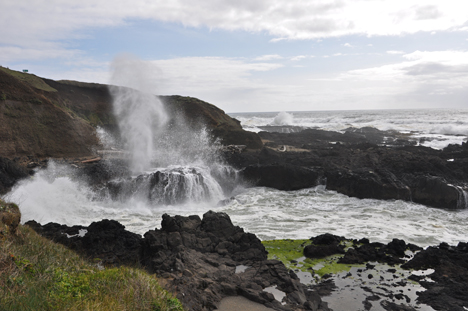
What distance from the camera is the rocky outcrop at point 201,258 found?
6109 mm

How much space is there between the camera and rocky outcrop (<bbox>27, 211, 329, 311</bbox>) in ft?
20.0

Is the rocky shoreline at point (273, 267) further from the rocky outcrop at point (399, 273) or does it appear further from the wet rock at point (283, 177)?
the wet rock at point (283, 177)

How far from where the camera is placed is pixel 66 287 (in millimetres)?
4242

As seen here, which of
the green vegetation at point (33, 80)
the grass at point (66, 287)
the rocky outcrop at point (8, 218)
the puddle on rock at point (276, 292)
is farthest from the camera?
the green vegetation at point (33, 80)

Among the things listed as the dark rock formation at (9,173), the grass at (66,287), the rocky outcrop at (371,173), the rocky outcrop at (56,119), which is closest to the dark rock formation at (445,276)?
the grass at (66,287)

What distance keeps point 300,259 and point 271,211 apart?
5.40 meters

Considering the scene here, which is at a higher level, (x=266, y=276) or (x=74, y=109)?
(x=74, y=109)

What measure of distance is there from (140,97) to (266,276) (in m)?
19.2

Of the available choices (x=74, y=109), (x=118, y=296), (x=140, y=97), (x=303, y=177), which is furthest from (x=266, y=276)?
(x=74, y=109)

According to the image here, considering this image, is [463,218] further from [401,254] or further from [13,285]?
[13,285]

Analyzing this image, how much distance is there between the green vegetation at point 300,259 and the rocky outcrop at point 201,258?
0.83 m

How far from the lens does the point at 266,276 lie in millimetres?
7293

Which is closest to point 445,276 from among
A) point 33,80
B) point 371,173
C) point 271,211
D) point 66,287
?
point 271,211

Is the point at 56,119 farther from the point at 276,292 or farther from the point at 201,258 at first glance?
the point at 276,292
